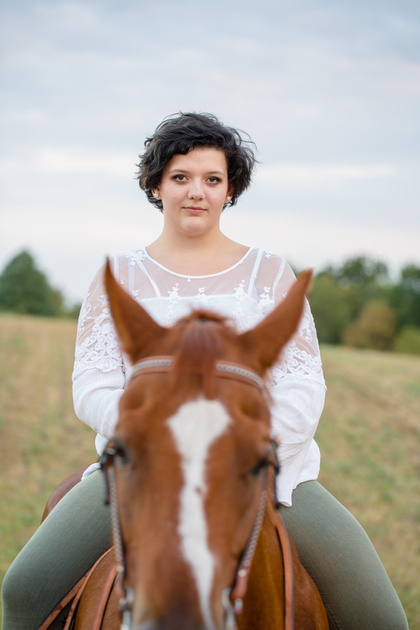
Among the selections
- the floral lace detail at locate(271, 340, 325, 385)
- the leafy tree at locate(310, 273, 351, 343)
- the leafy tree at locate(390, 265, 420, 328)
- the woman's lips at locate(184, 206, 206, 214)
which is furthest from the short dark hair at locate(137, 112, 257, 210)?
the leafy tree at locate(390, 265, 420, 328)

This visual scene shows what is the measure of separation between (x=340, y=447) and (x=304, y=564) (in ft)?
34.5

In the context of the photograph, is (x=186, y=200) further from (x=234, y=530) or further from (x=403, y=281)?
(x=403, y=281)

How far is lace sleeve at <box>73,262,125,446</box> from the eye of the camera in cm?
241

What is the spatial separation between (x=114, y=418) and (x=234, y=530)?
0.94 meters

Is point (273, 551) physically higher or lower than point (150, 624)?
lower

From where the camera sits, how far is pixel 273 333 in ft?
5.85

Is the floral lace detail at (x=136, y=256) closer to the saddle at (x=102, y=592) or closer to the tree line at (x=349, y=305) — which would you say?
the saddle at (x=102, y=592)

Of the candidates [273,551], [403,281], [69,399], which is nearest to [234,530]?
[273,551]

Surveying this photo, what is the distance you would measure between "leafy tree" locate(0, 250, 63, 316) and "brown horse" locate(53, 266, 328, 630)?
189ft

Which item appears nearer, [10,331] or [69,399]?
[69,399]

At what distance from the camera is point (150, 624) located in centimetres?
132

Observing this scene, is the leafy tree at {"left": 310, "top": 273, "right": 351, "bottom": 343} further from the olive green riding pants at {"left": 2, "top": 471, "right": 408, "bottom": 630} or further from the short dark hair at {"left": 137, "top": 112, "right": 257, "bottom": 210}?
the olive green riding pants at {"left": 2, "top": 471, "right": 408, "bottom": 630}

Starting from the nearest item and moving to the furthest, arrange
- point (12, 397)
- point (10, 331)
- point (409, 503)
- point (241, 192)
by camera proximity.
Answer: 1. point (241, 192)
2. point (409, 503)
3. point (12, 397)
4. point (10, 331)

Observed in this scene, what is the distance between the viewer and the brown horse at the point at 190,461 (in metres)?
1.39
